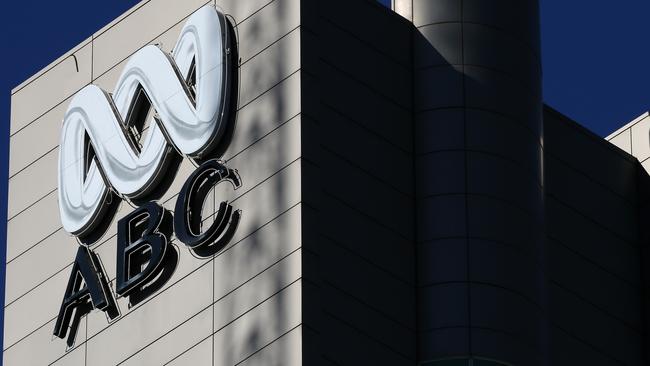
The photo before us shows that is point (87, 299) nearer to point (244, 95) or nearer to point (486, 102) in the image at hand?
point (244, 95)

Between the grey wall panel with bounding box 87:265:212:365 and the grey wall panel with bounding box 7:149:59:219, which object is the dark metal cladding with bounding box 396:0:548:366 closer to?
the grey wall panel with bounding box 87:265:212:365

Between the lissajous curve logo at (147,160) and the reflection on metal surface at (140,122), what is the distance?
0.03 meters

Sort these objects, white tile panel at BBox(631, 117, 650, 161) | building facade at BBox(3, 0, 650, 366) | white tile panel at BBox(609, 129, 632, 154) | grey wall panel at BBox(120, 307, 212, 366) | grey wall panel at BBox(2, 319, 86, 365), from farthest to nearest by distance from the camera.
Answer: white tile panel at BBox(609, 129, 632, 154)
white tile panel at BBox(631, 117, 650, 161)
grey wall panel at BBox(2, 319, 86, 365)
grey wall panel at BBox(120, 307, 212, 366)
building facade at BBox(3, 0, 650, 366)

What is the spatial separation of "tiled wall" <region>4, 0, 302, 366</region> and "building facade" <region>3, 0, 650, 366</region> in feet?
0.21

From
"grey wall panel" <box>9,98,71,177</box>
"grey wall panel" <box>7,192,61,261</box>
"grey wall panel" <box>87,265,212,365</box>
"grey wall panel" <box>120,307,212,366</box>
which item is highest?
"grey wall panel" <box>9,98,71,177</box>

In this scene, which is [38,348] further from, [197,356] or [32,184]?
[197,356]

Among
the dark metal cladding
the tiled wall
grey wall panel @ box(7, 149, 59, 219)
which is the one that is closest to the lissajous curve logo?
the tiled wall

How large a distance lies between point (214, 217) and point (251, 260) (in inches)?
84.2

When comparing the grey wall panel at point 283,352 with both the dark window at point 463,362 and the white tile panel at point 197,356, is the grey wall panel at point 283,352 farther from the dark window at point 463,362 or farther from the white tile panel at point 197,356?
the dark window at point 463,362

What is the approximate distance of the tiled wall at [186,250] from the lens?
5997 cm

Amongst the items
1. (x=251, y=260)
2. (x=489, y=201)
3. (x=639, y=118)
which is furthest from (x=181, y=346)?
(x=639, y=118)

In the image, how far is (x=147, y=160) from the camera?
6531 cm

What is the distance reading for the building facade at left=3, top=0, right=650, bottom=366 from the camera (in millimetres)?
60438

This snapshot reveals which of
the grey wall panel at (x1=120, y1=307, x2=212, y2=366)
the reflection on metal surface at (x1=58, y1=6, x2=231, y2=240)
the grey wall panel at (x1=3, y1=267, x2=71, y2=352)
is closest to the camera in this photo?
the grey wall panel at (x1=120, y1=307, x2=212, y2=366)
